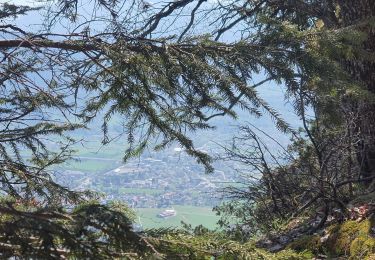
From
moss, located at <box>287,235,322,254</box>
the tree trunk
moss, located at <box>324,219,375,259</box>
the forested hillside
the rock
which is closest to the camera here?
the forested hillside

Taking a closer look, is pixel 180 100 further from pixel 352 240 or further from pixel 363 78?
pixel 363 78

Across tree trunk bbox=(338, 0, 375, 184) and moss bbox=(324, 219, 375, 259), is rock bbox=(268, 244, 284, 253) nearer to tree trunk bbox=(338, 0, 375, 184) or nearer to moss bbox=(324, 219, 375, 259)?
moss bbox=(324, 219, 375, 259)

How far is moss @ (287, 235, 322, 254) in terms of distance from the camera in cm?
398

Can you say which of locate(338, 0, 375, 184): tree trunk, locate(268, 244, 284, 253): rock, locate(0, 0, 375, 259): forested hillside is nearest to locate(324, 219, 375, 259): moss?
locate(0, 0, 375, 259): forested hillside

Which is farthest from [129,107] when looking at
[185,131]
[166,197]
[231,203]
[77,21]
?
[166,197]

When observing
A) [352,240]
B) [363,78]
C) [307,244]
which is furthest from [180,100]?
[363,78]

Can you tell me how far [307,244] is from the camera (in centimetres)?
404

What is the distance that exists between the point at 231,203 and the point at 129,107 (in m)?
3.30

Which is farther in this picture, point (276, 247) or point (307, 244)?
point (276, 247)

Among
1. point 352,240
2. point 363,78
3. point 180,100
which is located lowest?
point 352,240

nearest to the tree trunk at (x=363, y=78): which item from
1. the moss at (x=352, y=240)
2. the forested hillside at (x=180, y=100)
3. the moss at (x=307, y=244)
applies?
the forested hillside at (x=180, y=100)

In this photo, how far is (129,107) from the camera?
4.24 m

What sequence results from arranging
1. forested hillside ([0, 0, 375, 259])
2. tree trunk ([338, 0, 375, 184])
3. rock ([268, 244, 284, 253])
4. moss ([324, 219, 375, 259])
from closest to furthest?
forested hillside ([0, 0, 375, 259]) < moss ([324, 219, 375, 259]) < rock ([268, 244, 284, 253]) < tree trunk ([338, 0, 375, 184])

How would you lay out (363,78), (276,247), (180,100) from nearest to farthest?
(180,100)
(276,247)
(363,78)
